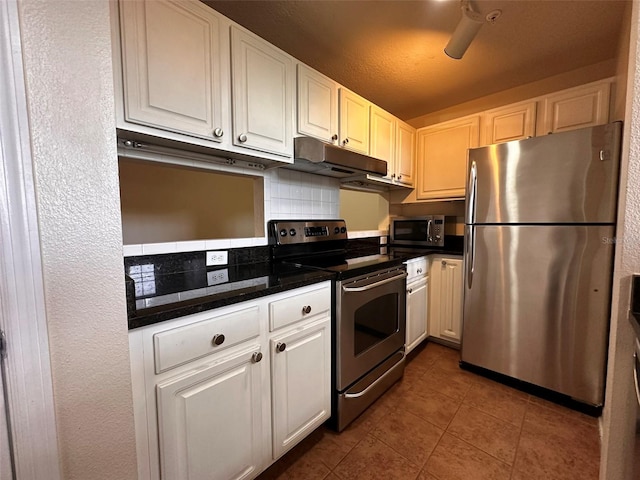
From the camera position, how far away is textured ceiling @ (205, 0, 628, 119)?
154cm

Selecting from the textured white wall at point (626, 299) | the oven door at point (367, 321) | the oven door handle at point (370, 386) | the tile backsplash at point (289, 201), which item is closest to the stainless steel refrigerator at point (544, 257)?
the oven door at point (367, 321)

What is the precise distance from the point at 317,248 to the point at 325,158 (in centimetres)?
74

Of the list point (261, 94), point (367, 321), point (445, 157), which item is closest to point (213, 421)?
point (367, 321)

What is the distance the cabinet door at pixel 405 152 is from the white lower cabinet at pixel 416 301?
0.83 meters

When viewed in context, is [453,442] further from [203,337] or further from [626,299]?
[203,337]

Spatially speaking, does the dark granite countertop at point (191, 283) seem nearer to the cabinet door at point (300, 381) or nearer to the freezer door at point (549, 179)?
the cabinet door at point (300, 381)

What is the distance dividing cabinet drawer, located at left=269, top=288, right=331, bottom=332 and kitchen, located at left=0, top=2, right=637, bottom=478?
1.74ft

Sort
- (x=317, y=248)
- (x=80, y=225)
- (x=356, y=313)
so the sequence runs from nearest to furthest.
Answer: (x=80, y=225)
(x=356, y=313)
(x=317, y=248)

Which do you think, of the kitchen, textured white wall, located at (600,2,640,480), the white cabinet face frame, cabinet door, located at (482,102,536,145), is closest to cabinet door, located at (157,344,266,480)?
the kitchen

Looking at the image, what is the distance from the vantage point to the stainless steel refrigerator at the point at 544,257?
1.53m

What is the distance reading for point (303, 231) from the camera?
1901 mm

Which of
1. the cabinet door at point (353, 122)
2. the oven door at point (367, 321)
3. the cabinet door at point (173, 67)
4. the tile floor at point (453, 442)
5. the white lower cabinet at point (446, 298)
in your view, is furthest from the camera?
the white lower cabinet at point (446, 298)

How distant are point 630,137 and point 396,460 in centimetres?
159

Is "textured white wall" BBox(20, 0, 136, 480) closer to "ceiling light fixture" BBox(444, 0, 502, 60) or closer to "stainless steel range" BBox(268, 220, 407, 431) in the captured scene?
"stainless steel range" BBox(268, 220, 407, 431)
